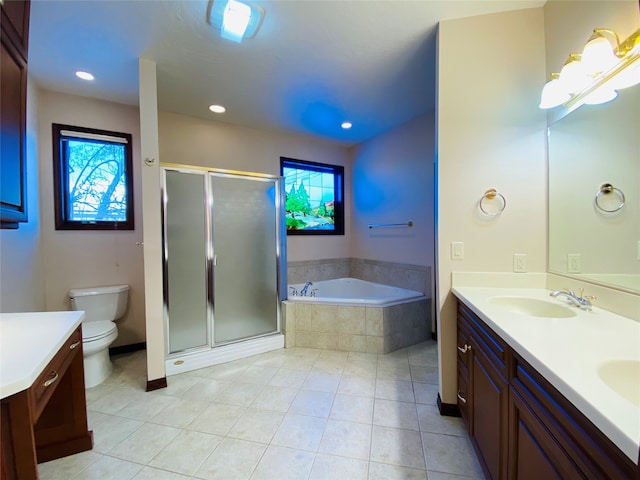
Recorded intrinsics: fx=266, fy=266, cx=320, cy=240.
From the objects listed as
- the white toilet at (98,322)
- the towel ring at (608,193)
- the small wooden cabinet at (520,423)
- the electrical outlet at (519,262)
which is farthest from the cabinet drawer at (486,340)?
the white toilet at (98,322)

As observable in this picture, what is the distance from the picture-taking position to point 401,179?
330 centimetres

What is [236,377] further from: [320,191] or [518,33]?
[518,33]

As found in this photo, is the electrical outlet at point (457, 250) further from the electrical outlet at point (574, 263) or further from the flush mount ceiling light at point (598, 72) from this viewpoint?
the flush mount ceiling light at point (598, 72)

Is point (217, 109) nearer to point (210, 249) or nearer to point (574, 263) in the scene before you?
point (210, 249)

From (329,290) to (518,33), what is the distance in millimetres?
3096

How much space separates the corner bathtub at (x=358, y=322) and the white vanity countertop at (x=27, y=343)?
6.13 ft

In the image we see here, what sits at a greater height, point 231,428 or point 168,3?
point 168,3

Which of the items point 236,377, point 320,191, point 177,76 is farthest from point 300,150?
point 236,377

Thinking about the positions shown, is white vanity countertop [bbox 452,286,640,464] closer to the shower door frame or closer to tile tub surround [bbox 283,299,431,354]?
tile tub surround [bbox 283,299,431,354]

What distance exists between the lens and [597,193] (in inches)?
54.1

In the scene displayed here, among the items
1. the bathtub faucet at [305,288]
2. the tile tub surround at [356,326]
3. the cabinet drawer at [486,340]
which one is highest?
the cabinet drawer at [486,340]

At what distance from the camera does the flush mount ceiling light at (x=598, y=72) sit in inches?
42.7

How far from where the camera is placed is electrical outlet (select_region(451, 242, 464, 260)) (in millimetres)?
1763

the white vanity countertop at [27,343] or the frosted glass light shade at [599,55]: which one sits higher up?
the frosted glass light shade at [599,55]
